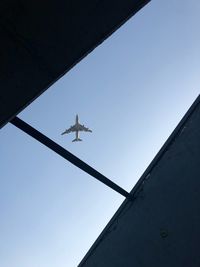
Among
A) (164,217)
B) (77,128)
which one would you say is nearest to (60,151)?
(164,217)

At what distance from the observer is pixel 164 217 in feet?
13.4

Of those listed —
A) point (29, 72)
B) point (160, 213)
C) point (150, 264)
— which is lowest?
point (150, 264)

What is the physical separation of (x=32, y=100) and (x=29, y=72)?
0.23 m

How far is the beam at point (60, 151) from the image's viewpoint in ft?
7.81

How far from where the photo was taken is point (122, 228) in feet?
14.4

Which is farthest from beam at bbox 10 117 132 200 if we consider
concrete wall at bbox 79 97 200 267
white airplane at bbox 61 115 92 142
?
white airplane at bbox 61 115 92 142

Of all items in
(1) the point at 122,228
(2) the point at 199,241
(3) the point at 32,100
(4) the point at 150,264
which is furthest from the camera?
(1) the point at 122,228

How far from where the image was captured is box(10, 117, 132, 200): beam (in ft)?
7.81

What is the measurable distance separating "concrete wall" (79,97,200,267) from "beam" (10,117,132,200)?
1110mm

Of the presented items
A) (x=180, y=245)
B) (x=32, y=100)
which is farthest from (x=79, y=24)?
(x=180, y=245)

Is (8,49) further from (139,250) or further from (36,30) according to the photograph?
(139,250)

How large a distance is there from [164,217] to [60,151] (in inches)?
89.2

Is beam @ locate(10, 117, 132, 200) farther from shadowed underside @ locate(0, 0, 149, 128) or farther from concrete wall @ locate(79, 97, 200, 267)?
concrete wall @ locate(79, 97, 200, 267)

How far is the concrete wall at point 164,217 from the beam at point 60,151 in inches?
43.7
